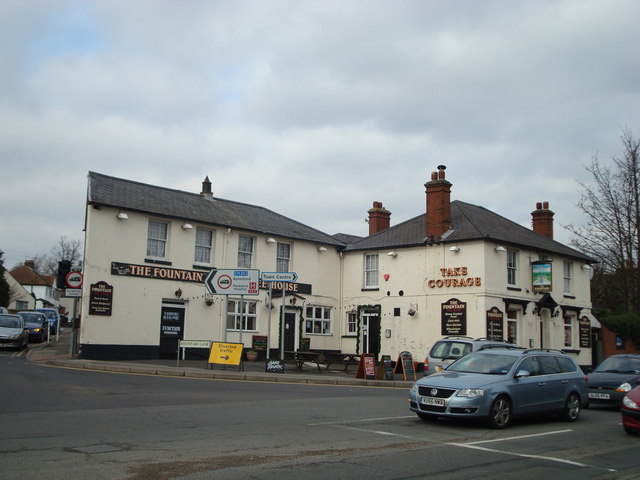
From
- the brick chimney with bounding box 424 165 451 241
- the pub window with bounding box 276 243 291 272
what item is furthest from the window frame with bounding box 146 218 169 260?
the brick chimney with bounding box 424 165 451 241

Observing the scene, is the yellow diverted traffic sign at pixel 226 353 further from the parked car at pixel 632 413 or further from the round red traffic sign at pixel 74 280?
the parked car at pixel 632 413

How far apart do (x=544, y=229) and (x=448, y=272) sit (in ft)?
33.2

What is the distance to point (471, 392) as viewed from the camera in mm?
11672

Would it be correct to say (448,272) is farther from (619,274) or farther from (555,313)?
(619,274)

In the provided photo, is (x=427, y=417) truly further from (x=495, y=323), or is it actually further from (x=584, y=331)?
(x=584, y=331)

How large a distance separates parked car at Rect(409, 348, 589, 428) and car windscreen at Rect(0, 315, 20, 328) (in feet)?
76.1

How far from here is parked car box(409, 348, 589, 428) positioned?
11703 millimetres

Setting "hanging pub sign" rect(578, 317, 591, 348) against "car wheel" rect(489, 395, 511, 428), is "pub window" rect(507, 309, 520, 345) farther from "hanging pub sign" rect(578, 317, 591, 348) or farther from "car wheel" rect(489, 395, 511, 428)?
"car wheel" rect(489, 395, 511, 428)

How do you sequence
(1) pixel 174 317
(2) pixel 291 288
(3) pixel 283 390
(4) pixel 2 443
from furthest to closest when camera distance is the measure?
(2) pixel 291 288, (1) pixel 174 317, (3) pixel 283 390, (4) pixel 2 443

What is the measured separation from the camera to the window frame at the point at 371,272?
33.6 m

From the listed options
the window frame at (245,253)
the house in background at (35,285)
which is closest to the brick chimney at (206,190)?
the window frame at (245,253)

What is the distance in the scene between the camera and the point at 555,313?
3253 cm

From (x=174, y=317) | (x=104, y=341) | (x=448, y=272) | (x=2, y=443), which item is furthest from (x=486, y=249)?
(x=2, y=443)

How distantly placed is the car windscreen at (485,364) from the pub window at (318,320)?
1979cm
